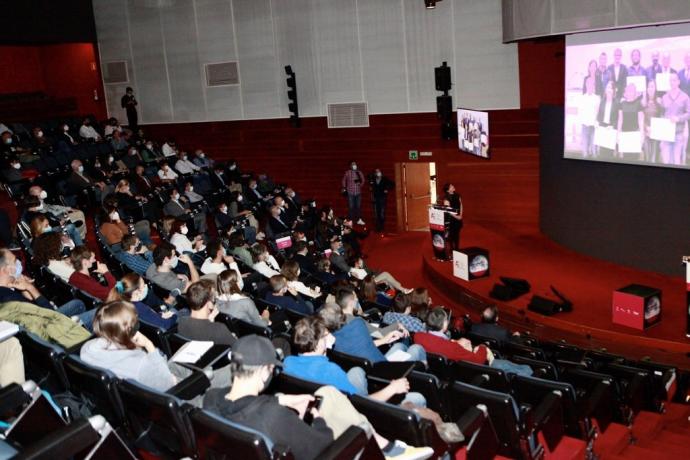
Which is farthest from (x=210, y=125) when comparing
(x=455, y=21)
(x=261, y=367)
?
(x=261, y=367)

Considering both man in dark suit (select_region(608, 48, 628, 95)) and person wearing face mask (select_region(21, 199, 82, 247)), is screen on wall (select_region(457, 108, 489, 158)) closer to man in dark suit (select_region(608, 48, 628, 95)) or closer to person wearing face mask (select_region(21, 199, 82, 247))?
man in dark suit (select_region(608, 48, 628, 95))

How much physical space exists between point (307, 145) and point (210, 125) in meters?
2.65

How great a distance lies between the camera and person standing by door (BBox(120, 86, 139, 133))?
16859mm

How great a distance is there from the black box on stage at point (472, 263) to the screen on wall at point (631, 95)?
2.34 m

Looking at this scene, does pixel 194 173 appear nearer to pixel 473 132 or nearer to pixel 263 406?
pixel 473 132

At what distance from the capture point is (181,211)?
11.2m

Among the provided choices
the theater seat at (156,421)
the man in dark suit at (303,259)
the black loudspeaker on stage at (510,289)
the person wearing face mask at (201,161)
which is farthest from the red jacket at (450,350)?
the person wearing face mask at (201,161)

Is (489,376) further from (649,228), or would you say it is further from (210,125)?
(210,125)

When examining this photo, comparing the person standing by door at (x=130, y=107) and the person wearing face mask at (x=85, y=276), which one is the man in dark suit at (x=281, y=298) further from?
the person standing by door at (x=130, y=107)

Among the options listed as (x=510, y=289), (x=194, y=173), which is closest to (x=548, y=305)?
(x=510, y=289)

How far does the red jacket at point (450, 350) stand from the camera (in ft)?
16.8

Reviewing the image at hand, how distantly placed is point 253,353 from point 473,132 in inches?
426

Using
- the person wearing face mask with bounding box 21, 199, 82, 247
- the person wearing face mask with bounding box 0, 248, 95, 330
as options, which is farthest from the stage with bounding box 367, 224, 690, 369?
the person wearing face mask with bounding box 0, 248, 95, 330

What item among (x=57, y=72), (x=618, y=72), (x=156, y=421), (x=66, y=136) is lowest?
(x=156, y=421)
